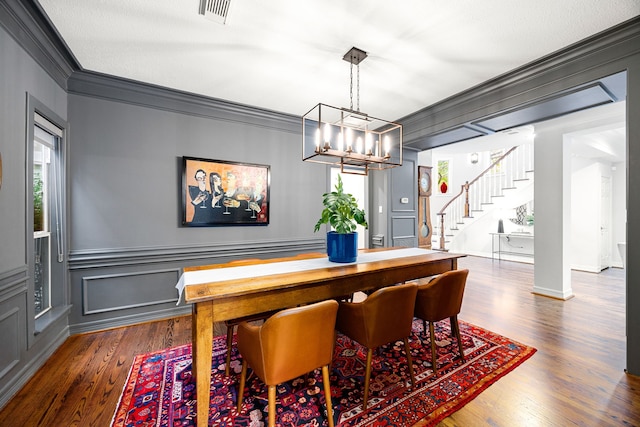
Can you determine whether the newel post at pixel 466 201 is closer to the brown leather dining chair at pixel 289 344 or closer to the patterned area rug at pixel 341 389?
the patterned area rug at pixel 341 389

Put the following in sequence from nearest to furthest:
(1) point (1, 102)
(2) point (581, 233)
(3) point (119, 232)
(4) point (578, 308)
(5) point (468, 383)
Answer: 1. (1) point (1, 102)
2. (5) point (468, 383)
3. (3) point (119, 232)
4. (4) point (578, 308)
5. (2) point (581, 233)

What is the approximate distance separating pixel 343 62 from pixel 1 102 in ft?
8.68

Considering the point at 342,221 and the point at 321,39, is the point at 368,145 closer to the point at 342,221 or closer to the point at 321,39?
the point at 342,221

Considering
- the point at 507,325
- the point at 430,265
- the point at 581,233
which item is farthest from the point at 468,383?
the point at 581,233

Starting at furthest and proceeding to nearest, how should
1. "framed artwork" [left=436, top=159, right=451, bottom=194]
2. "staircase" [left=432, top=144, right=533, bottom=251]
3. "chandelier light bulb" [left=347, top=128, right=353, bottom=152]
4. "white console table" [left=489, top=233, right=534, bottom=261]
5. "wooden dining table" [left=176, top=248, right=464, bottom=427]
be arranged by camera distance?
"framed artwork" [left=436, top=159, right=451, bottom=194] < "staircase" [left=432, top=144, right=533, bottom=251] < "white console table" [left=489, top=233, right=534, bottom=261] < "chandelier light bulb" [left=347, top=128, right=353, bottom=152] < "wooden dining table" [left=176, top=248, right=464, bottom=427]

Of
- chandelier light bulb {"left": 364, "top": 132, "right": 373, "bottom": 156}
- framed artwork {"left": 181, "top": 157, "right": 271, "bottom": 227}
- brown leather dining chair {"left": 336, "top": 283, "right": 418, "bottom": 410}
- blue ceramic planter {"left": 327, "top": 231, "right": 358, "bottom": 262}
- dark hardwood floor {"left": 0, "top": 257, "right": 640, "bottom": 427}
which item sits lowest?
dark hardwood floor {"left": 0, "top": 257, "right": 640, "bottom": 427}

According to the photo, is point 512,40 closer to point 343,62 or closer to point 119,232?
point 343,62

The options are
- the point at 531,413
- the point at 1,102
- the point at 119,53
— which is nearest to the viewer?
the point at 531,413

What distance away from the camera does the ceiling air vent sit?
6.41 ft

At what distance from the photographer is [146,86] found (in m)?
3.22

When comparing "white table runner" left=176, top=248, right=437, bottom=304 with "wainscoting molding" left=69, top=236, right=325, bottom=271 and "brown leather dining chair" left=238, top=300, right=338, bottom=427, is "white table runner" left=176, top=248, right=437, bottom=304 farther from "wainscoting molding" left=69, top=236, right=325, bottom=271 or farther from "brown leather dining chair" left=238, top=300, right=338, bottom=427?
"wainscoting molding" left=69, top=236, right=325, bottom=271

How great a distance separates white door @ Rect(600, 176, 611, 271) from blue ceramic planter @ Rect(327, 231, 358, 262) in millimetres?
6490

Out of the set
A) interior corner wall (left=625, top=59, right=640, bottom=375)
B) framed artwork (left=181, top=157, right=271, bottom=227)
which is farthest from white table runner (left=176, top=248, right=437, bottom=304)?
interior corner wall (left=625, top=59, right=640, bottom=375)

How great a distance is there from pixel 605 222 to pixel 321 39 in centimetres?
749
